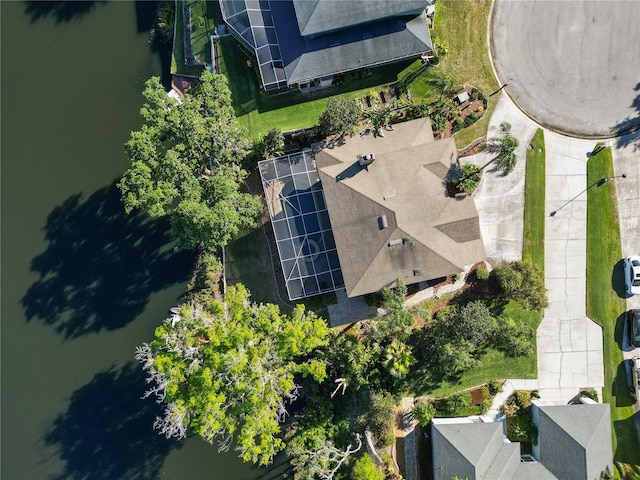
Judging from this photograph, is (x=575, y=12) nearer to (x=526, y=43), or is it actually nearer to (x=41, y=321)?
(x=526, y=43)

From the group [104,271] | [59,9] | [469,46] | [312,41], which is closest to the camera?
[312,41]

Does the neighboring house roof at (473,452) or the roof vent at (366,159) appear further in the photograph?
the neighboring house roof at (473,452)

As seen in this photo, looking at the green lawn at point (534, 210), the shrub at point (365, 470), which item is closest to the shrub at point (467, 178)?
the green lawn at point (534, 210)

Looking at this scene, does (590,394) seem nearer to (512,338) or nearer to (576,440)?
(576,440)

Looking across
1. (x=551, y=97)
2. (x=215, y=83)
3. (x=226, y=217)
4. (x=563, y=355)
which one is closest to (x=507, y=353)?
(x=563, y=355)

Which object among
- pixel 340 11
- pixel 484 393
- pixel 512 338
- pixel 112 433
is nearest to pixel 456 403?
pixel 484 393

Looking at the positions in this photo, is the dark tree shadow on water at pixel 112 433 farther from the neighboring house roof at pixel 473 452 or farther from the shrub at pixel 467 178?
the shrub at pixel 467 178
